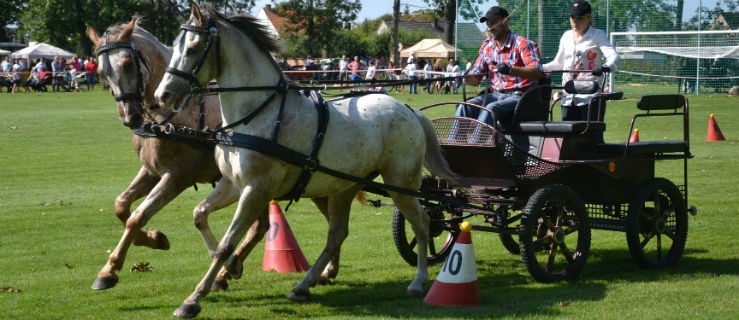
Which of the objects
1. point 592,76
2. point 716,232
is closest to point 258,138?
point 592,76

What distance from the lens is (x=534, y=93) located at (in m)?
8.64

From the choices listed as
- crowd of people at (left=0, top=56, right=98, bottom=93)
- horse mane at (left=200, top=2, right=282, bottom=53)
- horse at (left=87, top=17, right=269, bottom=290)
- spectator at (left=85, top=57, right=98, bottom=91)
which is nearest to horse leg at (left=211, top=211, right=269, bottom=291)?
horse at (left=87, top=17, right=269, bottom=290)

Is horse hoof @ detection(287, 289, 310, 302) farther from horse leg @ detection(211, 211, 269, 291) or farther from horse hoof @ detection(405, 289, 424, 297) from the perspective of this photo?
horse hoof @ detection(405, 289, 424, 297)

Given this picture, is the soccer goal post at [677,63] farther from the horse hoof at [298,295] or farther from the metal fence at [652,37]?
the horse hoof at [298,295]

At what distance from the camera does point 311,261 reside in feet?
31.2

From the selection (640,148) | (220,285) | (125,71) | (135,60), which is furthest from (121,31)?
(640,148)

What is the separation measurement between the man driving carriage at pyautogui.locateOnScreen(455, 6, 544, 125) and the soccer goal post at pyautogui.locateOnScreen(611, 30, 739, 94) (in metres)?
29.5

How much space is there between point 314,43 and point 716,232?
67633 mm

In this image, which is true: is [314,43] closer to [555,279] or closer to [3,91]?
[3,91]

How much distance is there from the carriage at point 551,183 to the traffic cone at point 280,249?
3.30 feet

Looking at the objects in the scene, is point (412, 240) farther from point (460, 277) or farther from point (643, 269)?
point (460, 277)

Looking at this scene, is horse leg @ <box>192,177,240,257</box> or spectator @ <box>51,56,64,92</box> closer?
horse leg @ <box>192,177,240,257</box>

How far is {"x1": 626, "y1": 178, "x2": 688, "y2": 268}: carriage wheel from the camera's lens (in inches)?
343

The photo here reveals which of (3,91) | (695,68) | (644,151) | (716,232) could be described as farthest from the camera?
(3,91)
